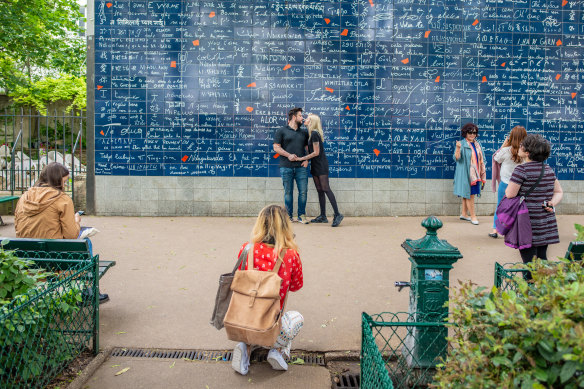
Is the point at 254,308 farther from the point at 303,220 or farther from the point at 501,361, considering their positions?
the point at 303,220

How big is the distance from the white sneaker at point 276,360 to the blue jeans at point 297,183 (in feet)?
19.3

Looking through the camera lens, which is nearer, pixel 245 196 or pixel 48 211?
pixel 48 211

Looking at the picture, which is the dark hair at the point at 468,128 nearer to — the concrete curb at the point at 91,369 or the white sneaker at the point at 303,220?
the white sneaker at the point at 303,220

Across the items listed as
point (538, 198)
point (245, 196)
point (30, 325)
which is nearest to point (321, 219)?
point (245, 196)

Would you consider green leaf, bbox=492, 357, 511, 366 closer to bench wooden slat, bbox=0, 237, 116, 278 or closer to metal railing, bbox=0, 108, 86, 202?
bench wooden slat, bbox=0, 237, 116, 278

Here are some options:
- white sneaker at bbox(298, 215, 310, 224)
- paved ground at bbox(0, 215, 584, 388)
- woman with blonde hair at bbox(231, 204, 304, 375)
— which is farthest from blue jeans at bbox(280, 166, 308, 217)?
woman with blonde hair at bbox(231, 204, 304, 375)

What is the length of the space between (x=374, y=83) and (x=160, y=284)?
6.09m

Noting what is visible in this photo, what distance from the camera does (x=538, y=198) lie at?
199 inches

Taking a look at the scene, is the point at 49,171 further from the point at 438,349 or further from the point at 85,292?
the point at 438,349

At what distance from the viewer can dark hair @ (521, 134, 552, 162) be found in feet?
16.2

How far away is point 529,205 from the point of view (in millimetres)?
5059

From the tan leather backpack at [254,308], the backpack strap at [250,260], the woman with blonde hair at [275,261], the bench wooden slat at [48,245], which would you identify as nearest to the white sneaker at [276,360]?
the woman with blonde hair at [275,261]

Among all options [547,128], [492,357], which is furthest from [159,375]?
[547,128]

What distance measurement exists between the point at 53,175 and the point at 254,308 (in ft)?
8.59
